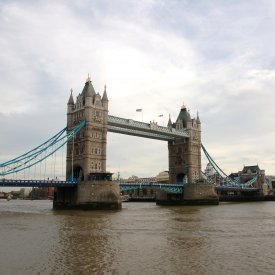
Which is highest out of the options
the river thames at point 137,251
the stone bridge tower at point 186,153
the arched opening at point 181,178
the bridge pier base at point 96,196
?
the stone bridge tower at point 186,153

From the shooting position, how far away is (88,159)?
6122 centimetres

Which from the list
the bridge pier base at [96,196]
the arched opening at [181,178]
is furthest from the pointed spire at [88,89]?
the arched opening at [181,178]

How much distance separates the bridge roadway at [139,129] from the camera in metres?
67.6

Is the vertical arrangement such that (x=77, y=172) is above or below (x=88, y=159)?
below

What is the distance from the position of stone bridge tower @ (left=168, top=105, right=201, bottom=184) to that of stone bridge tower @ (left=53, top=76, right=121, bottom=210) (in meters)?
26.1

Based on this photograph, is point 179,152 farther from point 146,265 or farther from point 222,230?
point 146,265

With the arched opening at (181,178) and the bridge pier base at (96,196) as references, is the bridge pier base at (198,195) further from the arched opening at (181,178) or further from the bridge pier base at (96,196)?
the bridge pier base at (96,196)

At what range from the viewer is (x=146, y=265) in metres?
16.5

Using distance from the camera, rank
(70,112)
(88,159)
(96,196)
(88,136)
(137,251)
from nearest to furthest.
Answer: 1. (137,251)
2. (96,196)
3. (88,159)
4. (88,136)
5. (70,112)

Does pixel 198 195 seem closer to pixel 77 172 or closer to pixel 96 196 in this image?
pixel 77 172

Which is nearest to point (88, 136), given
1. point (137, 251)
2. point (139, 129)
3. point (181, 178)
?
point (139, 129)

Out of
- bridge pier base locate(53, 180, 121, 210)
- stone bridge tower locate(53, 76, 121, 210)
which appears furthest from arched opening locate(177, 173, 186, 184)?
bridge pier base locate(53, 180, 121, 210)

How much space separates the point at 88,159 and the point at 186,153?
29863mm

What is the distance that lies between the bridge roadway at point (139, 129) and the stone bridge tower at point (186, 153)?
11.8 feet
